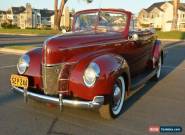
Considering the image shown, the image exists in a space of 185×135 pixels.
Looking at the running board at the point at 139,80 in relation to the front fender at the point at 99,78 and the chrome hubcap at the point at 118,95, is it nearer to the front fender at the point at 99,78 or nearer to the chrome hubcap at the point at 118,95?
the chrome hubcap at the point at 118,95

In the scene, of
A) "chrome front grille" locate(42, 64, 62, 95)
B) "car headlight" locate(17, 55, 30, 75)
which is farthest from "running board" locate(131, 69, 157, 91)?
"car headlight" locate(17, 55, 30, 75)

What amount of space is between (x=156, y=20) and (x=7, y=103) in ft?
267

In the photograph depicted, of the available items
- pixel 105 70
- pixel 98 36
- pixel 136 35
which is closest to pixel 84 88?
pixel 105 70

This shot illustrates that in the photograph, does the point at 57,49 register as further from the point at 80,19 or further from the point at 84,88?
the point at 80,19

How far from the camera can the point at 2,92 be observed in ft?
23.2

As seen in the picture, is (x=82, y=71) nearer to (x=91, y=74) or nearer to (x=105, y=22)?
(x=91, y=74)

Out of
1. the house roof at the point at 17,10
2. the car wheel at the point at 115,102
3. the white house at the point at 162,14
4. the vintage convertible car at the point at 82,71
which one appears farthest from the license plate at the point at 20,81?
the house roof at the point at 17,10

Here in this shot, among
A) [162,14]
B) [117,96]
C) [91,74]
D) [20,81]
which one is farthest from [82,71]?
[162,14]

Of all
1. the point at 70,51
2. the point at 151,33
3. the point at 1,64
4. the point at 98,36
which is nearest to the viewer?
the point at 70,51

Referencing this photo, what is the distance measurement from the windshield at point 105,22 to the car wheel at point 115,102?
4.79ft

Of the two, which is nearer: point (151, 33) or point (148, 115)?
point (148, 115)

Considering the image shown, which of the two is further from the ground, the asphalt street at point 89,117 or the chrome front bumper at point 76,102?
the chrome front bumper at point 76,102

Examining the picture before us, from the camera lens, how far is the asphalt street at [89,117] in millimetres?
4852

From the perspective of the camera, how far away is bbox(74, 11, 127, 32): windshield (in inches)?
260
